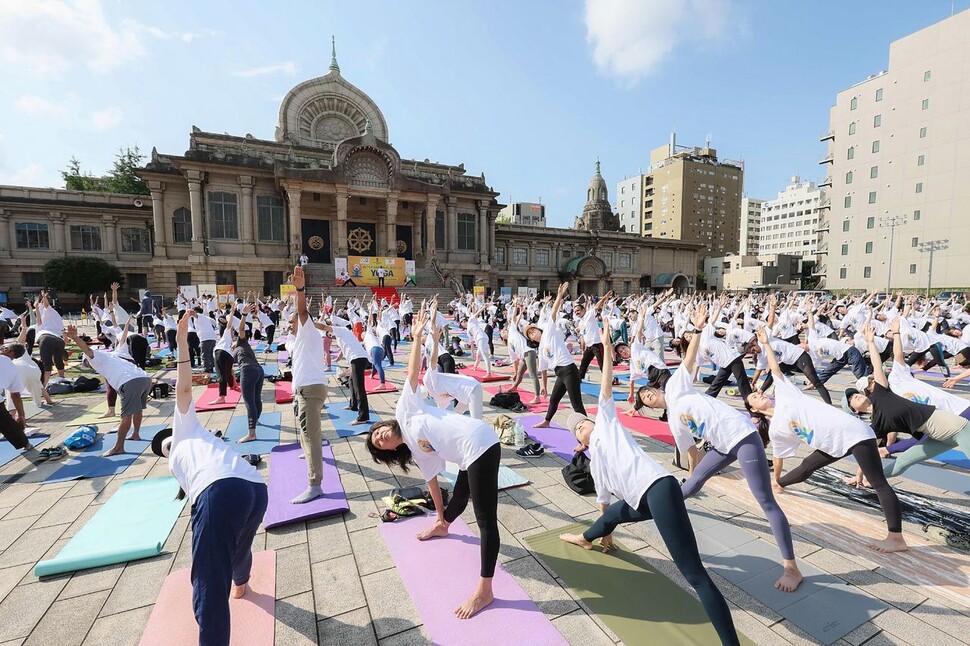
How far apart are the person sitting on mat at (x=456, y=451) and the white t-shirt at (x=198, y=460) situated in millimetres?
1172

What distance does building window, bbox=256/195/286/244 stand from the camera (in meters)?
34.6

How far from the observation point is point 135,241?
1422 inches

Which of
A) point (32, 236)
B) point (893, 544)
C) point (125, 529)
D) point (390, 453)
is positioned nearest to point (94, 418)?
point (125, 529)

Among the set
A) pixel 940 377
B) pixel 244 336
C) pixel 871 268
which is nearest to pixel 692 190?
pixel 871 268

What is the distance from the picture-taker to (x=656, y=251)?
186 ft

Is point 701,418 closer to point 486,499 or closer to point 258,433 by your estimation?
point 486,499

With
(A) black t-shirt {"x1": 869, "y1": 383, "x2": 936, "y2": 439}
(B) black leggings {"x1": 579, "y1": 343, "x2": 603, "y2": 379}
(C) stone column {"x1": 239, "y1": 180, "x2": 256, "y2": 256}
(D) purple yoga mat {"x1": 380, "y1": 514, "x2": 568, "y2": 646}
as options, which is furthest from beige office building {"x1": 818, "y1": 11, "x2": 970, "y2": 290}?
(C) stone column {"x1": 239, "y1": 180, "x2": 256, "y2": 256}

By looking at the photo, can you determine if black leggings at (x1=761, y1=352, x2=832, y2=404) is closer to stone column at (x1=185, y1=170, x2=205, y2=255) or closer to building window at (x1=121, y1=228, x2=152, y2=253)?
stone column at (x1=185, y1=170, x2=205, y2=255)

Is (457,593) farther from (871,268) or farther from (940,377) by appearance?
(871,268)

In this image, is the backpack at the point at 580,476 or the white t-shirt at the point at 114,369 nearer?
the backpack at the point at 580,476

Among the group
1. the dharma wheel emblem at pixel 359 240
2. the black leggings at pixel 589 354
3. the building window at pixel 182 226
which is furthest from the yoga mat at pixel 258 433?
the building window at pixel 182 226

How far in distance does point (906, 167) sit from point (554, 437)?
61.3 metres

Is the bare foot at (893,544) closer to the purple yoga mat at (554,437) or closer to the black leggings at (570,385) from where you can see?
the purple yoga mat at (554,437)

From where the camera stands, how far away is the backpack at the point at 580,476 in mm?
5262
